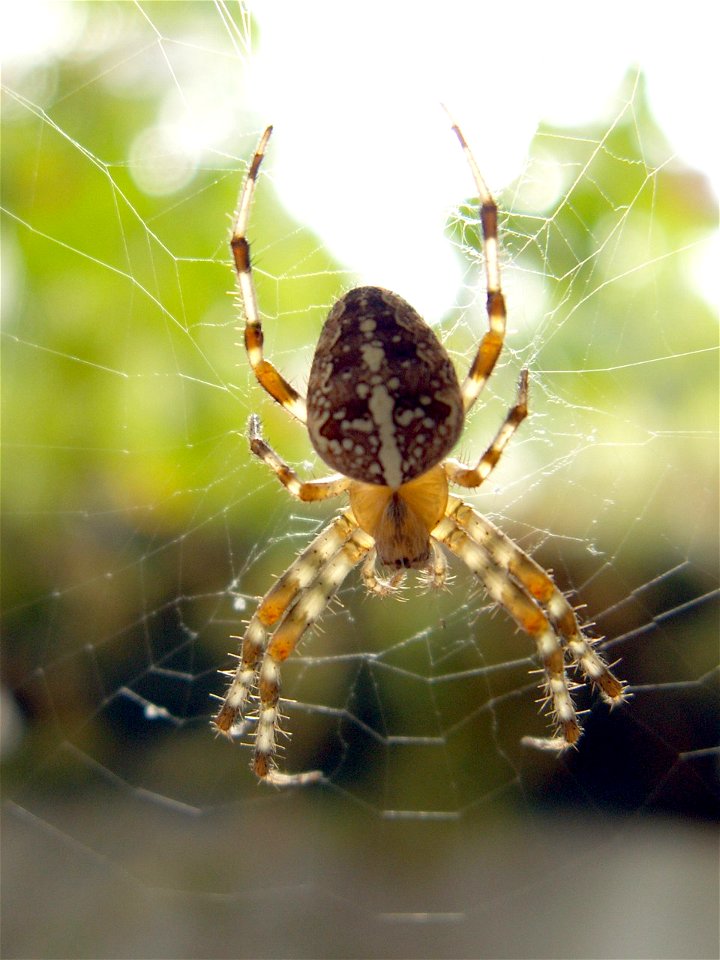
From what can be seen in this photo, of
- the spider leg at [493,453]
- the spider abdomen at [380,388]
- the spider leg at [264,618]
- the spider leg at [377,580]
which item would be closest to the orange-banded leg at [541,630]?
the spider leg at [377,580]

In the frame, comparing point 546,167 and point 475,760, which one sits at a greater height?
point 546,167

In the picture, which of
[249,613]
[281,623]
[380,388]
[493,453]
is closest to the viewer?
[380,388]

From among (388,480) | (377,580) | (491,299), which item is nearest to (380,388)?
(388,480)

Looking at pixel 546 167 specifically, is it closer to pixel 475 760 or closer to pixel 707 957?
pixel 475 760

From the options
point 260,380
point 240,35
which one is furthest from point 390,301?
point 240,35

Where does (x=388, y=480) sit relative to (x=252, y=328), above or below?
below

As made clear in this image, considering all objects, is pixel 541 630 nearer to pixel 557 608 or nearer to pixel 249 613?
pixel 557 608
